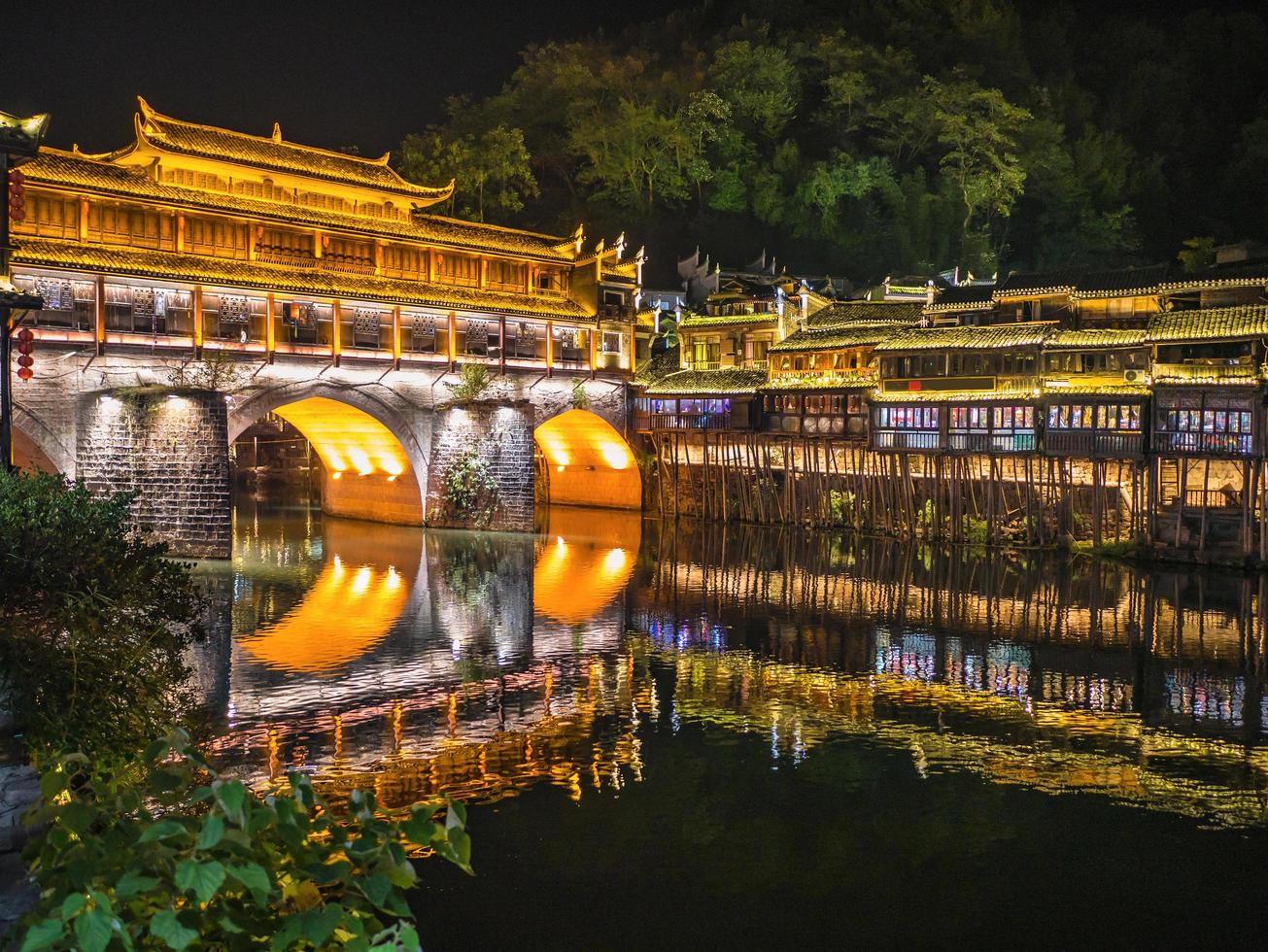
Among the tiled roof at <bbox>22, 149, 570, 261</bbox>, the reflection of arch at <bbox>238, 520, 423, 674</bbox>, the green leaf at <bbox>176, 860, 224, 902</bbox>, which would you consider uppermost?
the tiled roof at <bbox>22, 149, 570, 261</bbox>

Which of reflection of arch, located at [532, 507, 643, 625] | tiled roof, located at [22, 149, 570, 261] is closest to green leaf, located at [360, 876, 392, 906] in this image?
reflection of arch, located at [532, 507, 643, 625]

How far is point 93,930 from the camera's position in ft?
12.8

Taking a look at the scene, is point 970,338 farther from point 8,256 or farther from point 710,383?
point 8,256

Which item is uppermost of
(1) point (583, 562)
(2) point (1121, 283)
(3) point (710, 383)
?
(2) point (1121, 283)

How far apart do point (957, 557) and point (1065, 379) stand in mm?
6988

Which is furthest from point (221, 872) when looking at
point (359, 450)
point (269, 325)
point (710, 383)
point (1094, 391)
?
point (710, 383)

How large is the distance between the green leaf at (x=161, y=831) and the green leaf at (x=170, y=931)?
276 mm

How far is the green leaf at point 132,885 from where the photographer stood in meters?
4.03

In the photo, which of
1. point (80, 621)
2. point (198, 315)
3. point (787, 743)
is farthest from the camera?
point (198, 315)

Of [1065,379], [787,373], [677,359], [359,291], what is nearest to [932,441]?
[1065,379]

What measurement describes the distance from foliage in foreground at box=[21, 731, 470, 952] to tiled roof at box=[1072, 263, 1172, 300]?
3586 centimetres

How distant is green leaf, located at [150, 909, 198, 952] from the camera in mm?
3906

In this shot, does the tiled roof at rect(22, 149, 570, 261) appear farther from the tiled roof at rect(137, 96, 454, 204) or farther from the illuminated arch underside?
the illuminated arch underside

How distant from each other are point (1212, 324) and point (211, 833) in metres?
33.6
